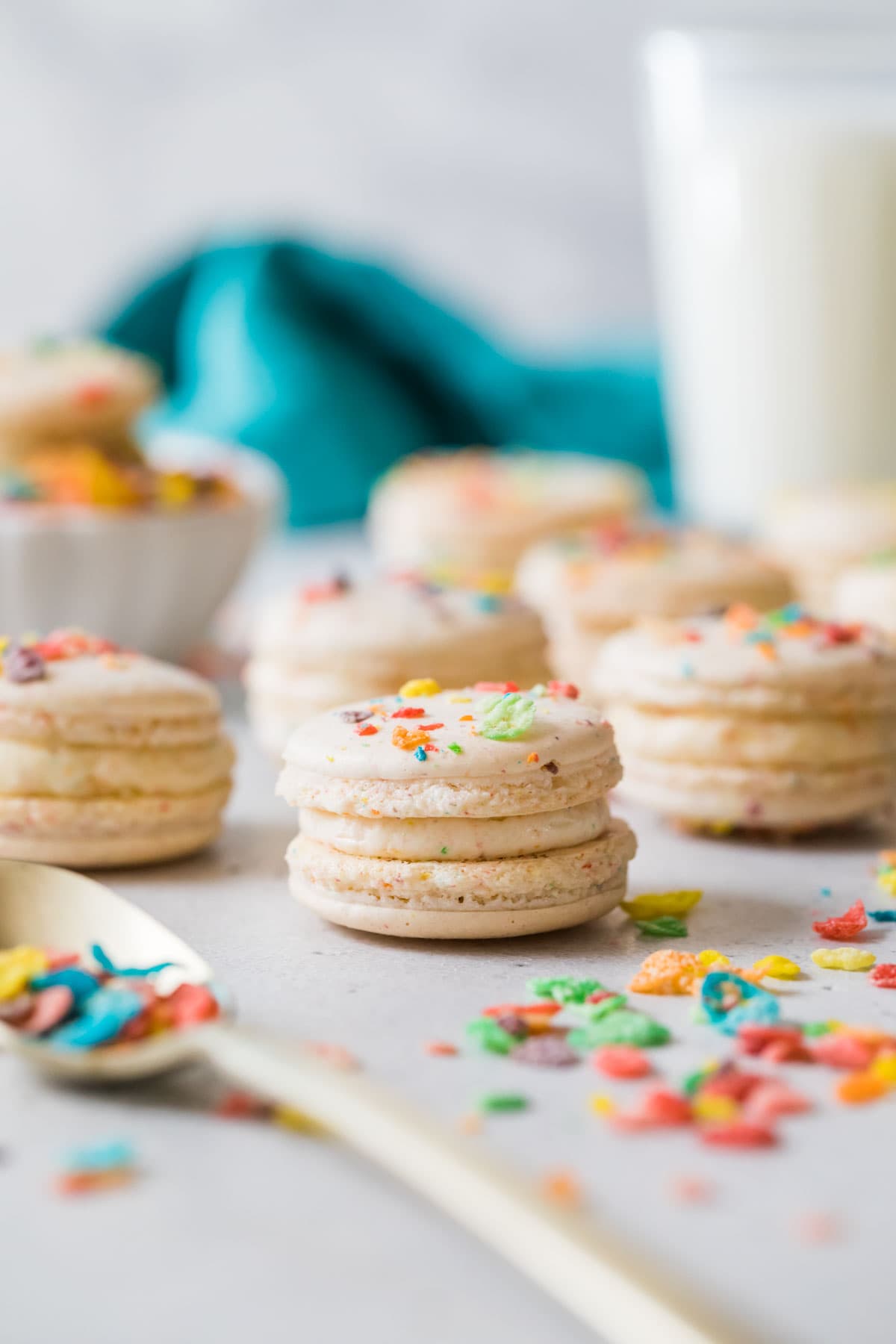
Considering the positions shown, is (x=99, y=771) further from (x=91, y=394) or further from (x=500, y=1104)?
(x=91, y=394)

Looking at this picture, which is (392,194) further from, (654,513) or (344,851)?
(344,851)

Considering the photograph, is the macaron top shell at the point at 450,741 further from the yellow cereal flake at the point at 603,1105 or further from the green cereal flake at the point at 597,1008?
the yellow cereal flake at the point at 603,1105

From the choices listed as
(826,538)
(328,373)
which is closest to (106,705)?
(826,538)

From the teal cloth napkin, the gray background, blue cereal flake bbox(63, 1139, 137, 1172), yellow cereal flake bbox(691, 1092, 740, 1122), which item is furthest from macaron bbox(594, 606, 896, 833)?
the gray background

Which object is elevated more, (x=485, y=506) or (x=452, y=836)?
(x=452, y=836)

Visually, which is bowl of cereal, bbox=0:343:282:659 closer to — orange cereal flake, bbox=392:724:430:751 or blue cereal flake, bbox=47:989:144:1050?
orange cereal flake, bbox=392:724:430:751

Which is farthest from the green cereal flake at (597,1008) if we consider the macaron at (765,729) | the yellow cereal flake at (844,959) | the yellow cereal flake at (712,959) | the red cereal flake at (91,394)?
the red cereal flake at (91,394)
